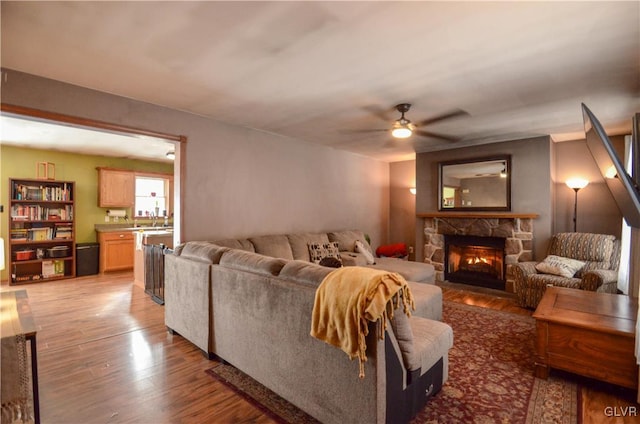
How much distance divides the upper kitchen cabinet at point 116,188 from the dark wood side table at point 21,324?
484 cm

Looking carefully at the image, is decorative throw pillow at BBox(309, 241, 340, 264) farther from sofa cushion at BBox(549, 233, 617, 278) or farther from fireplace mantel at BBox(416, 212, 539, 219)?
sofa cushion at BBox(549, 233, 617, 278)

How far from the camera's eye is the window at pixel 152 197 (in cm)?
691

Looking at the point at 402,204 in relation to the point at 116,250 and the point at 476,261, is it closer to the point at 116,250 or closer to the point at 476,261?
the point at 476,261

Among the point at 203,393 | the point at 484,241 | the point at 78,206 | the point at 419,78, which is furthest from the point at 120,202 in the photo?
the point at 484,241

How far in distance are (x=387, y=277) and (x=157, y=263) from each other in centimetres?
397

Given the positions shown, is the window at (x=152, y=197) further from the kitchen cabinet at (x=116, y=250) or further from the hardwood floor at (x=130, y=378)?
the hardwood floor at (x=130, y=378)

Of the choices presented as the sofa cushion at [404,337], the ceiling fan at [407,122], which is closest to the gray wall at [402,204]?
the ceiling fan at [407,122]

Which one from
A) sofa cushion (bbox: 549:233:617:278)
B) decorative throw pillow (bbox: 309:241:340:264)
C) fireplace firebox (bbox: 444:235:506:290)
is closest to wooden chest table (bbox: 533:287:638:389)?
sofa cushion (bbox: 549:233:617:278)

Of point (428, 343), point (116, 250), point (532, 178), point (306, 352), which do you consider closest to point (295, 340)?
point (306, 352)

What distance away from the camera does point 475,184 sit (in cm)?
506

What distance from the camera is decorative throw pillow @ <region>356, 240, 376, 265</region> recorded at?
451cm

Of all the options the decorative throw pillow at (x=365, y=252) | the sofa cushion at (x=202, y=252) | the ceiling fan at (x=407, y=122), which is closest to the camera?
the sofa cushion at (x=202, y=252)

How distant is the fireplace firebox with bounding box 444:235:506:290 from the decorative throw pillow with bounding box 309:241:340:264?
225 centimetres

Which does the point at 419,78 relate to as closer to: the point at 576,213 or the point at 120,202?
the point at 576,213
